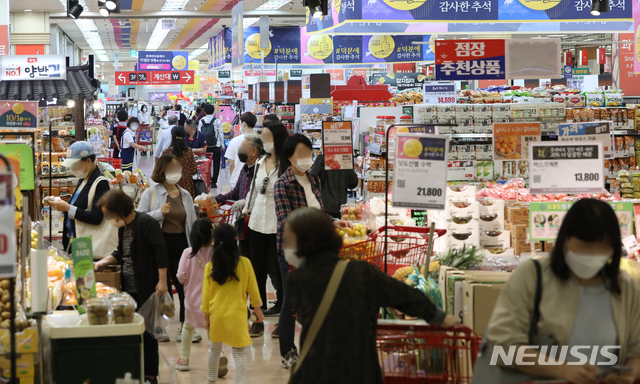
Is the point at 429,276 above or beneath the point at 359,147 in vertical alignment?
beneath

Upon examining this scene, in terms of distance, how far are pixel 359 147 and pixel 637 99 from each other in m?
8.48

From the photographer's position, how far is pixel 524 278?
2383 millimetres

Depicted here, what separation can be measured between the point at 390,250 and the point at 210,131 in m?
11.9

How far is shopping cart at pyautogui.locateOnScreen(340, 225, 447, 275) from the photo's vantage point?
15.0 feet

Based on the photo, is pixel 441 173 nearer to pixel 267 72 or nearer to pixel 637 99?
pixel 637 99

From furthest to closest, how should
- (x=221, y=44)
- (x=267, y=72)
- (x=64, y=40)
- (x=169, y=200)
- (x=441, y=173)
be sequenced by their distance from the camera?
(x=267, y=72), (x=64, y=40), (x=221, y=44), (x=169, y=200), (x=441, y=173)

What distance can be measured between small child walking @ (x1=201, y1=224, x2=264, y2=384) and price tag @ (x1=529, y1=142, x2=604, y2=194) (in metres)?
2.00

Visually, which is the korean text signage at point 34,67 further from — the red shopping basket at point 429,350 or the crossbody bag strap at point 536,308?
the crossbody bag strap at point 536,308

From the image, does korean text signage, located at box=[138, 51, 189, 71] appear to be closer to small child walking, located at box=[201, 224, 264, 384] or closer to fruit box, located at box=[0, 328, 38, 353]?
small child walking, located at box=[201, 224, 264, 384]

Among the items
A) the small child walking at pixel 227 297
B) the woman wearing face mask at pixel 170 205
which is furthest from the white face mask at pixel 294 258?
the woman wearing face mask at pixel 170 205

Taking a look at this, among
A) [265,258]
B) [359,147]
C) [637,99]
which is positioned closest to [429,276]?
[265,258]

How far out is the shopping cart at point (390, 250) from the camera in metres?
4.58

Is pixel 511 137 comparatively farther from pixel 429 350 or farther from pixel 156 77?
pixel 156 77

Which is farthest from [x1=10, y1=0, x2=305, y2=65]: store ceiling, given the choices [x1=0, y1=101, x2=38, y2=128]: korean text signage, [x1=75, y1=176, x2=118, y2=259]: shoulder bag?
[x1=75, y1=176, x2=118, y2=259]: shoulder bag
